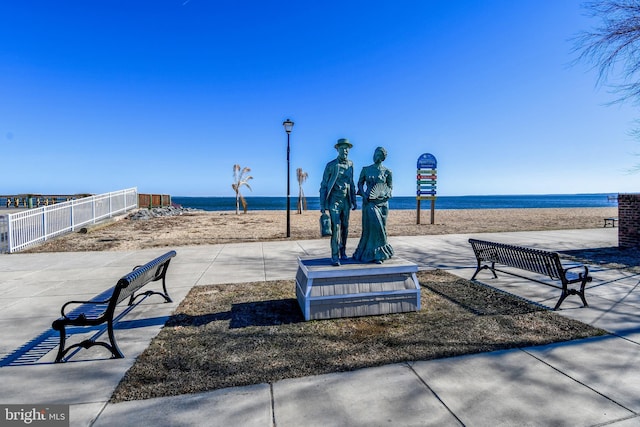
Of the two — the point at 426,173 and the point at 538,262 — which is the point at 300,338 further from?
the point at 426,173

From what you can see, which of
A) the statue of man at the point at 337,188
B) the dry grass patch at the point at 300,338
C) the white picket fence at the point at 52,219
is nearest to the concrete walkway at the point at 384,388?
the dry grass patch at the point at 300,338

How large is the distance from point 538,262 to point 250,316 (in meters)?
4.70

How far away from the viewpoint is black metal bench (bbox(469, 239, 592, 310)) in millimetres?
4793

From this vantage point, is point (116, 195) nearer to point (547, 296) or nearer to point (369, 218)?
point (369, 218)

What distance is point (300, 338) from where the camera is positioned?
Answer: 3.84 m

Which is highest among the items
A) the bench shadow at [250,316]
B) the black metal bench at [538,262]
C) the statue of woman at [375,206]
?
the statue of woman at [375,206]

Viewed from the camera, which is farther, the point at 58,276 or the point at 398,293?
the point at 58,276

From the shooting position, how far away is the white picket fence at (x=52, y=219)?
10.5m

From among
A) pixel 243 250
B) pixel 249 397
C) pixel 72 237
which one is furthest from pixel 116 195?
pixel 249 397

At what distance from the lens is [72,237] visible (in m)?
13.1

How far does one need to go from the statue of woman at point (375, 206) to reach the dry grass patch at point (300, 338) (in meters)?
0.93

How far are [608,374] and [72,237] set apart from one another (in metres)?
16.5

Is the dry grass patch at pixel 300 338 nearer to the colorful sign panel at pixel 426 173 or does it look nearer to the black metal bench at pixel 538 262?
the black metal bench at pixel 538 262

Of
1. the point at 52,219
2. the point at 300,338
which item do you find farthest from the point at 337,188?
the point at 52,219
